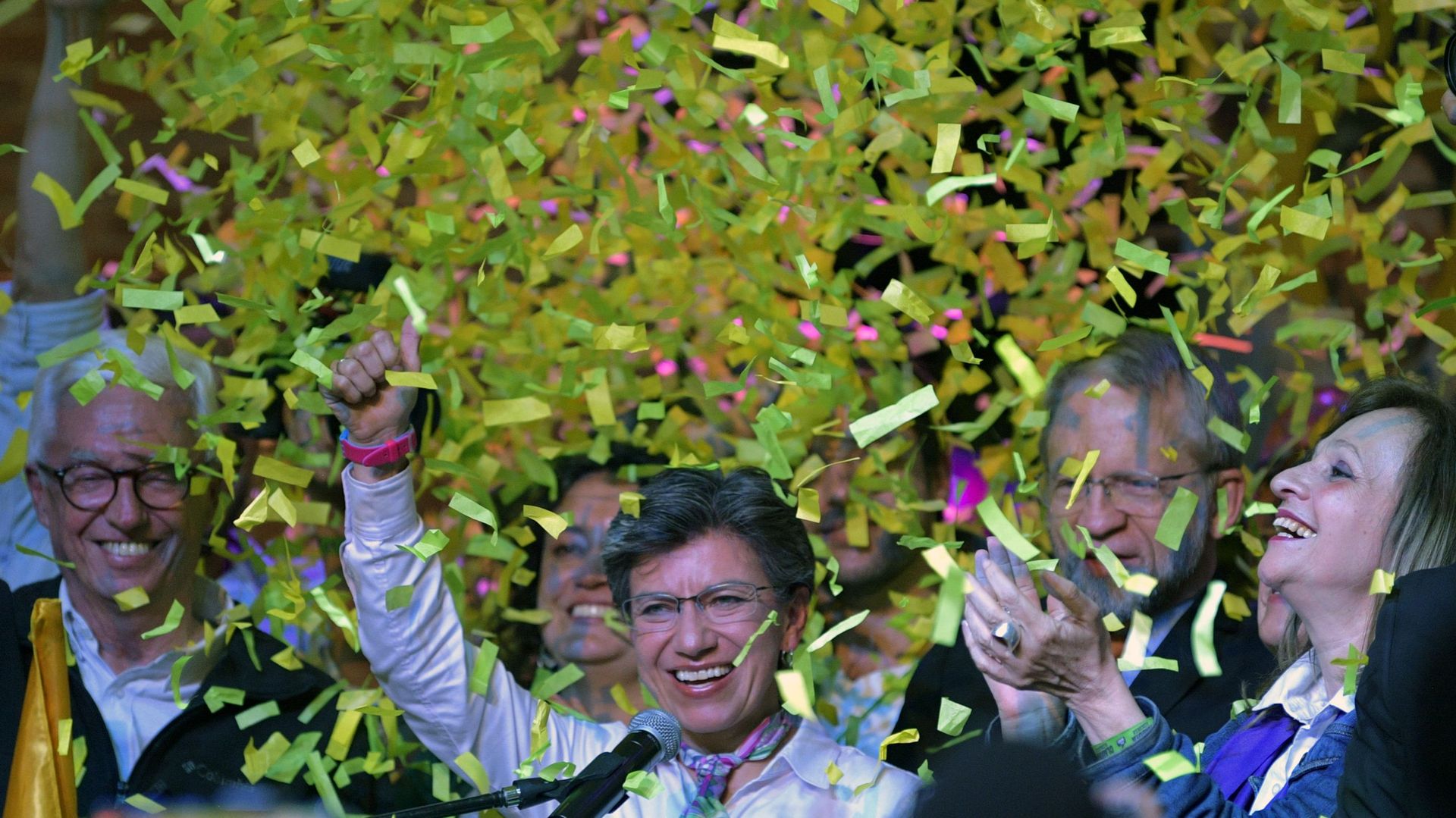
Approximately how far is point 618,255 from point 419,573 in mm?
931

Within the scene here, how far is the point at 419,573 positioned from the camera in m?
2.21

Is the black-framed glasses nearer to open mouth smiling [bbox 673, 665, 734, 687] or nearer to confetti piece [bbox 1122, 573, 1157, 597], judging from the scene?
confetti piece [bbox 1122, 573, 1157, 597]

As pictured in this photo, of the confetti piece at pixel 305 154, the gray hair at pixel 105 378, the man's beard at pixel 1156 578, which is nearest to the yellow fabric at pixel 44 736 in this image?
the gray hair at pixel 105 378

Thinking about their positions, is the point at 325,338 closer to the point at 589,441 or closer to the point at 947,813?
the point at 589,441

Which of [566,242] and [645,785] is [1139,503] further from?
[566,242]

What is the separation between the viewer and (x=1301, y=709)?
1.95 metres

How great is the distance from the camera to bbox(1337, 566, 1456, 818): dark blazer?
149 centimetres

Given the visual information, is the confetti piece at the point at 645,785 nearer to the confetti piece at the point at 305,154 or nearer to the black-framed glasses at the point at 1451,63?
the confetti piece at the point at 305,154

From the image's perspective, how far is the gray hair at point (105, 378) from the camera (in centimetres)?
246

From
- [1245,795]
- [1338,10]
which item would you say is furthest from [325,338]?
[1338,10]

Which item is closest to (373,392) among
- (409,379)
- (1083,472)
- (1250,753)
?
(409,379)

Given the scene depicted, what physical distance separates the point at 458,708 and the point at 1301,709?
1.09 meters

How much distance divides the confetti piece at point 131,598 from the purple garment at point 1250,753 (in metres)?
1.52

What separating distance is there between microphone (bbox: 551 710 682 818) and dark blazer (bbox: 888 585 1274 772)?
2.09 ft
